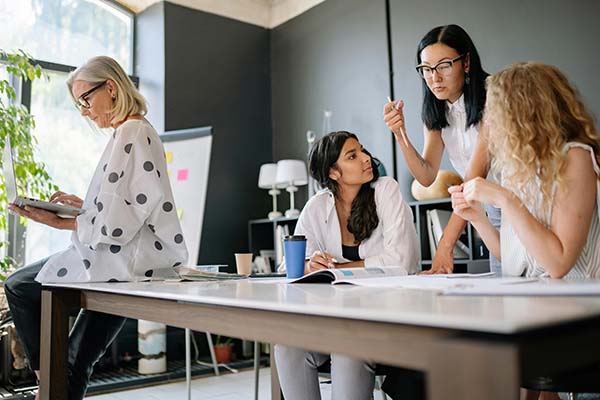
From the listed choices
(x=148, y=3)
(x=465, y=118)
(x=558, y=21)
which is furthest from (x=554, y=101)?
(x=148, y=3)

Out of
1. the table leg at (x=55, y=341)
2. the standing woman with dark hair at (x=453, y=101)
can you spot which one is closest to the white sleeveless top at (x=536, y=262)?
the standing woman with dark hair at (x=453, y=101)

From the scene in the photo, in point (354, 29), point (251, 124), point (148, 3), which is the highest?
point (148, 3)

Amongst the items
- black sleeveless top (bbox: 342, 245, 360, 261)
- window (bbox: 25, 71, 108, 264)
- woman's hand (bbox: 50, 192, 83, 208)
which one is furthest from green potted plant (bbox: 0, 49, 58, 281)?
black sleeveless top (bbox: 342, 245, 360, 261)

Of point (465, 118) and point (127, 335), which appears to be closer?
point (465, 118)

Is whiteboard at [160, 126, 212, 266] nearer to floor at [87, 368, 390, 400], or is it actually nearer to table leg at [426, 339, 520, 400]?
floor at [87, 368, 390, 400]

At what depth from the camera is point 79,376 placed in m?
1.62

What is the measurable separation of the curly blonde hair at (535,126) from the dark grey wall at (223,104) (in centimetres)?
327

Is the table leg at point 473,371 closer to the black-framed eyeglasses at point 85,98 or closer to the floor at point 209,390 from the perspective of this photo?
the black-framed eyeglasses at point 85,98

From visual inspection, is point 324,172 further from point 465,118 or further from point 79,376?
point 79,376

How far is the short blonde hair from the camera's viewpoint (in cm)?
168

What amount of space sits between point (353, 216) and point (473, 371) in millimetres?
1453

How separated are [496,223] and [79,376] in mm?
1303

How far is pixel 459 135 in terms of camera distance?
194 cm

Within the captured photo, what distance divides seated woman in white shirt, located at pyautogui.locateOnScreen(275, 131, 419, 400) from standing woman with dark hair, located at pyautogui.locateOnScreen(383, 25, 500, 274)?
0.54 feet
